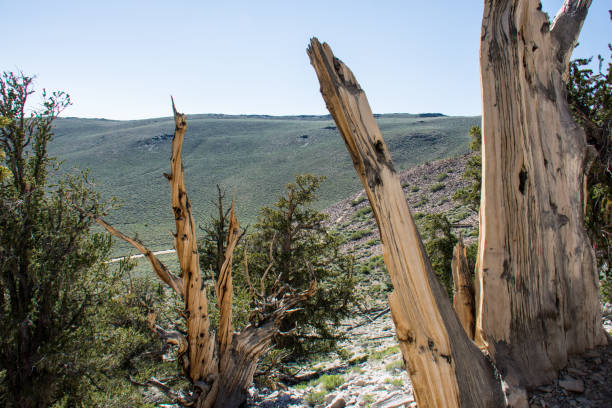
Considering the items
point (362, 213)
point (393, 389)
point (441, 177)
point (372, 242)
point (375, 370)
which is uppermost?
point (441, 177)

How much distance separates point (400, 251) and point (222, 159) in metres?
67.1

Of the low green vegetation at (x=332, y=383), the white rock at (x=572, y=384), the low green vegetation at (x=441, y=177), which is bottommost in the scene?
the low green vegetation at (x=332, y=383)

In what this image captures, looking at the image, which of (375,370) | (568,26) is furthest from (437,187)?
(568,26)

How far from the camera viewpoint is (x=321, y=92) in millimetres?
2160

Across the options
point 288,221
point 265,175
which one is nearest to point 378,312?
point 288,221

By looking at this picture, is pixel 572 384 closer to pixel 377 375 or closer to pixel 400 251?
pixel 400 251

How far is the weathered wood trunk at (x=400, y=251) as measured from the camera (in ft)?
6.95

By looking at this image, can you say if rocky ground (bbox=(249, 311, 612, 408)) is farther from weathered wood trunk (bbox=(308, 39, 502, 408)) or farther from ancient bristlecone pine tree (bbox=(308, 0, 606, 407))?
weathered wood trunk (bbox=(308, 39, 502, 408))

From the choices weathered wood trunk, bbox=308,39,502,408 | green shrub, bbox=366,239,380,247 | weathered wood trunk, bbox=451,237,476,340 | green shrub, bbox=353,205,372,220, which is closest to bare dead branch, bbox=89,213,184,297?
weathered wood trunk, bbox=308,39,502,408

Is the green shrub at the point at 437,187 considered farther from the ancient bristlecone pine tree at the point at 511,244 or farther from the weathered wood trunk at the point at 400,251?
the weathered wood trunk at the point at 400,251

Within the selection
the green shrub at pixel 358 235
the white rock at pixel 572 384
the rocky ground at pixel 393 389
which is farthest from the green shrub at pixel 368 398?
the green shrub at pixel 358 235

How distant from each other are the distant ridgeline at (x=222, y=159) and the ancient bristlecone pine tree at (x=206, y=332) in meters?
31.0

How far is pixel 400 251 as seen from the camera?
2129mm

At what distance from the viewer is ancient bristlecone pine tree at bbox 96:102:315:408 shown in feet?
11.7
